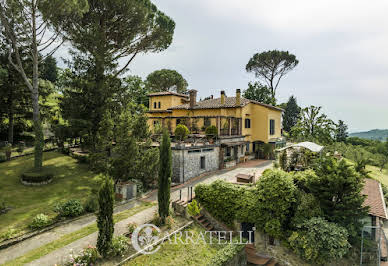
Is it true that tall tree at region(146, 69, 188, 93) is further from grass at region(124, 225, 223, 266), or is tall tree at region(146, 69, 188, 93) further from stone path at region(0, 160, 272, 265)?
grass at region(124, 225, 223, 266)

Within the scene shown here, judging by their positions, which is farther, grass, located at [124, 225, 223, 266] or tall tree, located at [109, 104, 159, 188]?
tall tree, located at [109, 104, 159, 188]

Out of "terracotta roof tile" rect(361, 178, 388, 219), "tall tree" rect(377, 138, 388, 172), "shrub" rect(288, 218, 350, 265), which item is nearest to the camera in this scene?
"shrub" rect(288, 218, 350, 265)

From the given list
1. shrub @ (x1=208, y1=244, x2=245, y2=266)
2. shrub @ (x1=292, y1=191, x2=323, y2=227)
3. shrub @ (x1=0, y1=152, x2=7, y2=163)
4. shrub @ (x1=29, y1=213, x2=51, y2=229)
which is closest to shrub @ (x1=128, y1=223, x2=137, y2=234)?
shrub @ (x1=208, y1=244, x2=245, y2=266)

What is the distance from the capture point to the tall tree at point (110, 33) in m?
19.0

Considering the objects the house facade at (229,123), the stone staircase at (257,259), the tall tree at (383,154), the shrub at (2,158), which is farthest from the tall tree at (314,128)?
the shrub at (2,158)

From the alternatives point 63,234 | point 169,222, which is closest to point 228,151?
point 169,222

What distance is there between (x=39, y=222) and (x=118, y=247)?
16.3 ft

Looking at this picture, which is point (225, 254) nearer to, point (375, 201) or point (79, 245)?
point (79, 245)

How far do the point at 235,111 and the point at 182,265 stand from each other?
71.3 feet

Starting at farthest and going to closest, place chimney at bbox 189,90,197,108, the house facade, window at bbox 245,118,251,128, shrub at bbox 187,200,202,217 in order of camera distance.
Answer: chimney at bbox 189,90,197,108 < window at bbox 245,118,251,128 < the house facade < shrub at bbox 187,200,202,217

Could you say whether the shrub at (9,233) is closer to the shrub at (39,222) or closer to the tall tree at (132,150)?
the shrub at (39,222)

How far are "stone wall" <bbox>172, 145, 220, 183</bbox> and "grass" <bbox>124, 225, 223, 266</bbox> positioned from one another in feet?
24.5

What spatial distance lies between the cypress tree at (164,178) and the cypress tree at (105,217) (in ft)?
11.2

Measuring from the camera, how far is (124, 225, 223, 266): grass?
29.6 feet
